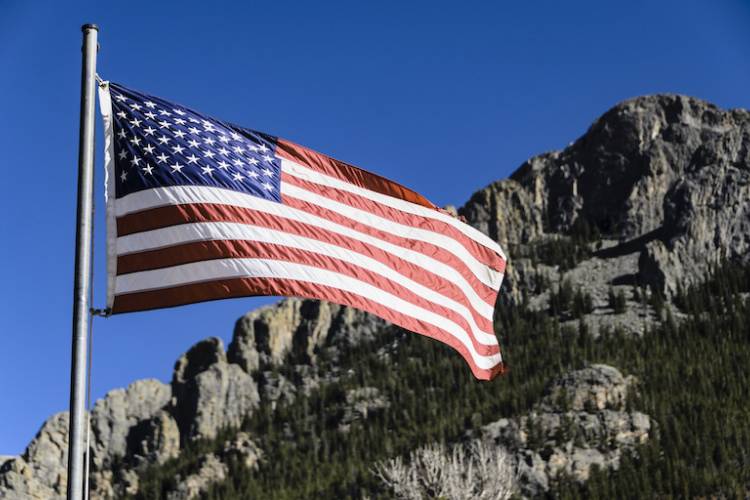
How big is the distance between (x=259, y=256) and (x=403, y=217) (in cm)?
351

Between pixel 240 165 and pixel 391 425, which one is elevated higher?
pixel 391 425

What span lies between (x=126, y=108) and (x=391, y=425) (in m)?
183

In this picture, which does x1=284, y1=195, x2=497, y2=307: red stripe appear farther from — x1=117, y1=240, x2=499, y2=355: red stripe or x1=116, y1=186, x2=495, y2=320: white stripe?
x1=117, y1=240, x2=499, y2=355: red stripe

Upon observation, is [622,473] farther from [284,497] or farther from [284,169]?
[284,169]

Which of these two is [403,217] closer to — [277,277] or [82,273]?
[277,277]

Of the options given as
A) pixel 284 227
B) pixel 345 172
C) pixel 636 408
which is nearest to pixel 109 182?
pixel 284 227

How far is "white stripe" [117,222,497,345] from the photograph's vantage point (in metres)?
14.5

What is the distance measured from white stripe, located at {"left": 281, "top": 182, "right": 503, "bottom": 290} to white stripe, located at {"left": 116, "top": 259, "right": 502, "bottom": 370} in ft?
3.76

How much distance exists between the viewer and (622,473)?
14625 centimetres

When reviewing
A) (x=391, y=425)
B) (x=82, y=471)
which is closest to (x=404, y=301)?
(x=82, y=471)

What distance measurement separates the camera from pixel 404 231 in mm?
18172

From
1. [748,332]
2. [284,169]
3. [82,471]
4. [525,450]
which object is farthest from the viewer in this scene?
[748,332]

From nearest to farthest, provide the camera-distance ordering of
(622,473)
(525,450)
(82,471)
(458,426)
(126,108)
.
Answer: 1. (82,471)
2. (126,108)
3. (622,473)
4. (525,450)
5. (458,426)

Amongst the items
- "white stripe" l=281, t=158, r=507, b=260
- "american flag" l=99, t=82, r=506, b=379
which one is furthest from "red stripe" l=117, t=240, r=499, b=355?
"white stripe" l=281, t=158, r=507, b=260
